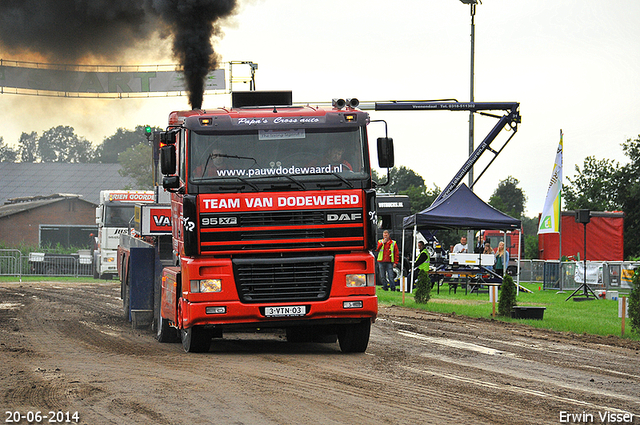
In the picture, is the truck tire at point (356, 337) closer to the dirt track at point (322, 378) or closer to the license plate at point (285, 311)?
the dirt track at point (322, 378)

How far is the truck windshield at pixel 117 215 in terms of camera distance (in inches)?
1303

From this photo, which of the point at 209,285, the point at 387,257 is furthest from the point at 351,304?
the point at 387,257

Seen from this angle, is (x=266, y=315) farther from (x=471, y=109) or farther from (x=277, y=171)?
(x=471, y=109)

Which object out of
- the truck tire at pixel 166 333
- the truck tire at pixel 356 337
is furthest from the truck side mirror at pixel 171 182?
the truck tire at pixel 356 337

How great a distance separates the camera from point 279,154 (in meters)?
11.0

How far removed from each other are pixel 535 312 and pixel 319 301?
26.3ft

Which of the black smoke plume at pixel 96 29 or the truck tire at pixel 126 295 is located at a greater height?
the black smoke plume at pixel 96 29

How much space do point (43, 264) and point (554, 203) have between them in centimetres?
2518

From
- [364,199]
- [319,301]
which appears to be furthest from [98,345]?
[364,199]

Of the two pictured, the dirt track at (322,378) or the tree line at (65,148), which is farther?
the tree line at (65,148)

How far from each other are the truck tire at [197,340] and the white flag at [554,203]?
628 inches

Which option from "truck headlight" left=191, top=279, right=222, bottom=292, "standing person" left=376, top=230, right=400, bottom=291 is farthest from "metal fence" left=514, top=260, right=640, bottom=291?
"truck headlight" left=191, top=279, right=222, bottom=292

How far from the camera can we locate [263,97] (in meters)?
12.6

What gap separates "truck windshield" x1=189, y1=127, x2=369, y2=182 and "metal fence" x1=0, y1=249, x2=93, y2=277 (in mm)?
30604
